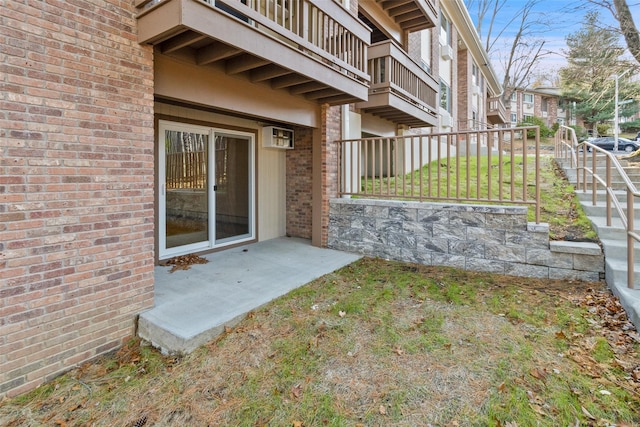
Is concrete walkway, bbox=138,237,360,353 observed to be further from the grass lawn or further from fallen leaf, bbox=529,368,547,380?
fallen leaf, bbox=529,368,547,380

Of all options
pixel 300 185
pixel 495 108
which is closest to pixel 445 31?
pixel 495 108

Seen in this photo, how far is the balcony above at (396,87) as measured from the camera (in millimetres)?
7234

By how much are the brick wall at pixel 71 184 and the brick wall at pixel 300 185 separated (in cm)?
390

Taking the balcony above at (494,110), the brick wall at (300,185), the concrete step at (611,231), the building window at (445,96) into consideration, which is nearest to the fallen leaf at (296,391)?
the concrete step at (611,231)

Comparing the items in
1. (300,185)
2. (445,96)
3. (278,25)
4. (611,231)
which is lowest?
(611,231)

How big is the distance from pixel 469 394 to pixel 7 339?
137 inches

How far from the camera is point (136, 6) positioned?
323cm

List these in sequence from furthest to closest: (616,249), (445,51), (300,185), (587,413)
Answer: (445,51) < (300,185) < (616,249) < (587,413)

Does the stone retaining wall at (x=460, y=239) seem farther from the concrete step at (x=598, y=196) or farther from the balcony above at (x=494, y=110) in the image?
the balcony above at (x=494, y=110)

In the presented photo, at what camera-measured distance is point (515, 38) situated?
27.4 m

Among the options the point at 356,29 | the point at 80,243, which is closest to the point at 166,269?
the point at 80,243

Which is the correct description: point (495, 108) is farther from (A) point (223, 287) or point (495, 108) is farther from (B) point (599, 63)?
(A) point (223, 287)

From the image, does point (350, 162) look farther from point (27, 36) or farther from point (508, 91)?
point (508, 91)

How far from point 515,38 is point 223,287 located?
32721 mm
